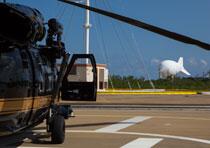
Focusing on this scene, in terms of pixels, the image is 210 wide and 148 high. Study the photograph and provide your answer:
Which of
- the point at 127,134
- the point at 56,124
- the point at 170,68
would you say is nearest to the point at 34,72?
the point at 56,124

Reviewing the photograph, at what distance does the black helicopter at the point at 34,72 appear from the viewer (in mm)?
9820

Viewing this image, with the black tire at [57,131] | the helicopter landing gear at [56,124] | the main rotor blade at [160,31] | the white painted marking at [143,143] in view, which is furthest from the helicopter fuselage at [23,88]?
the main rotor blade at [160,31]

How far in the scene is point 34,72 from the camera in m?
11.9

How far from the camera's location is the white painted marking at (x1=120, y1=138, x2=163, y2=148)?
1288 cm

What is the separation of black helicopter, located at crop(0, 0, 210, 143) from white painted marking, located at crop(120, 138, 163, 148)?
64.2 inches

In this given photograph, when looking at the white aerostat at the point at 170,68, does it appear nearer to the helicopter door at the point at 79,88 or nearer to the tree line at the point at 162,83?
the tree line at the point at 162,83

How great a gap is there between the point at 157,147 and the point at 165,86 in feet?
186

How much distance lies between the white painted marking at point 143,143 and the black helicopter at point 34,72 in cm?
163

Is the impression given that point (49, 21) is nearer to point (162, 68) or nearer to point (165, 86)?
point (165, 86)

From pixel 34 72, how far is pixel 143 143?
10.9 ft

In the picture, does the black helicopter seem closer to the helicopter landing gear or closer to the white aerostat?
the helicopter landing gear

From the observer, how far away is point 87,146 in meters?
12.8

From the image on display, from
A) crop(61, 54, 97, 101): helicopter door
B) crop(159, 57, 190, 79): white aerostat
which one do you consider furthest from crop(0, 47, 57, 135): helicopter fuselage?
crop(159, 57, 190, 79): white aerostat

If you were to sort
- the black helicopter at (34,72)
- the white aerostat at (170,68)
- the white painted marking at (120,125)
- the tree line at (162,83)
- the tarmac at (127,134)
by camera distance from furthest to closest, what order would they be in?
the white aerostat at (170,68)
the tree line at (162,83)
the white painted marking at (120,125)
the tarmac at (127,134)
the black helicopter at (34,72)
